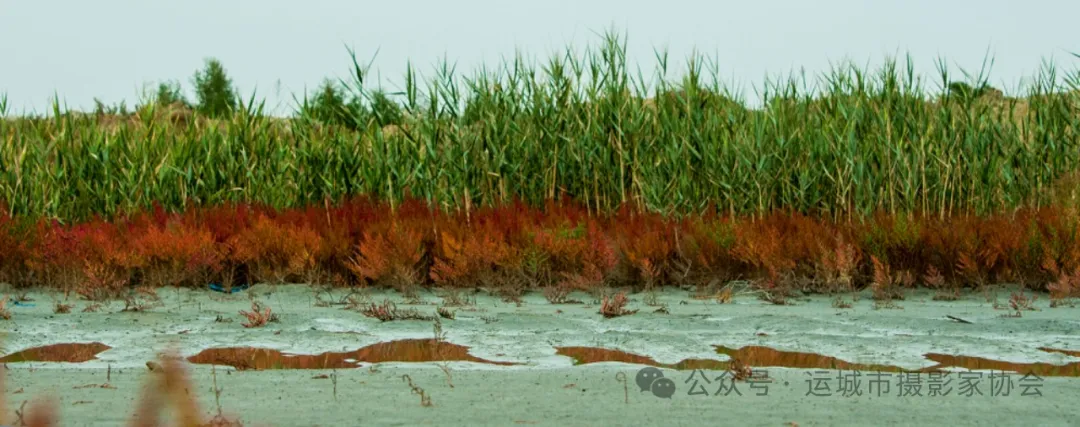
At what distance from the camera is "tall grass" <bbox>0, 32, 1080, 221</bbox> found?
1087 centimetres

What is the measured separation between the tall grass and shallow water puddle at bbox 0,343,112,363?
5.08 meters

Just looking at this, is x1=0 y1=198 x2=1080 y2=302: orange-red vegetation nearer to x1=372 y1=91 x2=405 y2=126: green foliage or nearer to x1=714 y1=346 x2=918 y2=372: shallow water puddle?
x1=372 y1=91 x2=405 y2=126: green foliage

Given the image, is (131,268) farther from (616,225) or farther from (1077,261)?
(1077,261)

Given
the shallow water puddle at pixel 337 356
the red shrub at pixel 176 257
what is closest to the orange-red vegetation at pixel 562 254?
the red shrub at pixel 176 257

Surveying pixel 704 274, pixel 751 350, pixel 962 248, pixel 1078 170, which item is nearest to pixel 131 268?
pixel 704 274

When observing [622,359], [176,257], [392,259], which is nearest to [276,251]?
[176,257]

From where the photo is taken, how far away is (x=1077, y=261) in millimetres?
8133

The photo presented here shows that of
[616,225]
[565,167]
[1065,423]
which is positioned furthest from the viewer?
[565,167]

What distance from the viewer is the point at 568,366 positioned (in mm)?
4855

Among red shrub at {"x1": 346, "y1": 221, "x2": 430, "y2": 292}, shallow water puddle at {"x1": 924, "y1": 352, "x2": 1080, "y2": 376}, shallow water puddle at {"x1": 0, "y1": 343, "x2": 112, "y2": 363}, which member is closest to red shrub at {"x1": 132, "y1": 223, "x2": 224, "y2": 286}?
red shrub at {"x1": 346, "y1": 221, "x2": 430, "y2": 292}

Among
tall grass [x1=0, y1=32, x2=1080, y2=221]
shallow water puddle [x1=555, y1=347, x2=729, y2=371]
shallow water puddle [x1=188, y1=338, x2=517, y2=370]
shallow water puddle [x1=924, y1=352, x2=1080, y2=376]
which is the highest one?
tall grass [x1=0, y1=32, x2=1080, y2=221]

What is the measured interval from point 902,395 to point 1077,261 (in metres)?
4.86

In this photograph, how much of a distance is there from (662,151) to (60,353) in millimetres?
6770

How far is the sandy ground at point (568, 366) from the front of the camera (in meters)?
3.70
